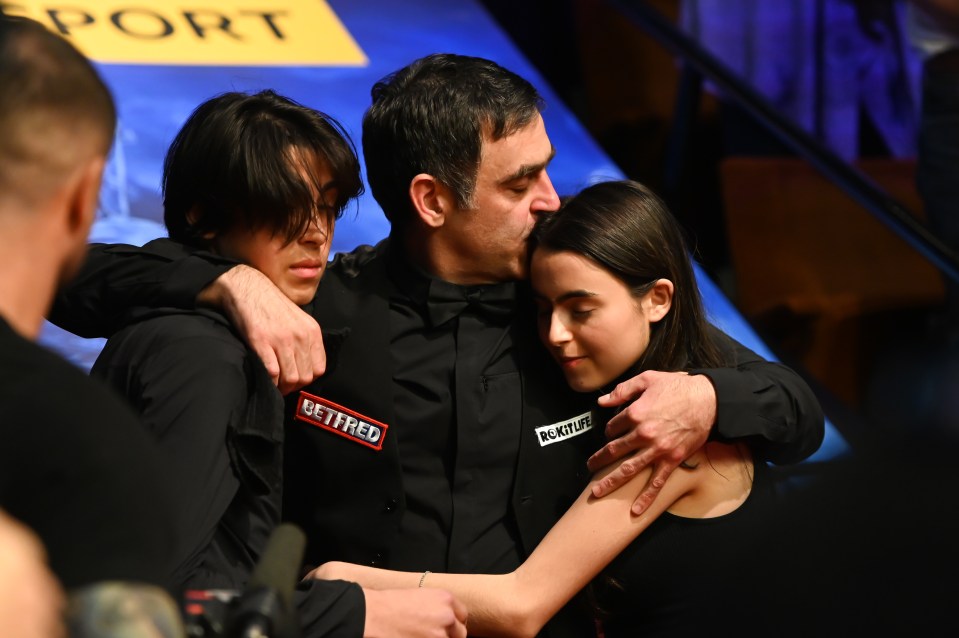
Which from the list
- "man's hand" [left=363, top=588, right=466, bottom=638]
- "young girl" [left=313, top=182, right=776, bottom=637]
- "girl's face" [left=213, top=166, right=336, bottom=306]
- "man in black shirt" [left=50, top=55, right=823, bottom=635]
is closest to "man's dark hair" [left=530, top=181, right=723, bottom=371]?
"young girl" [left=313, top=182, right=776, bottom=637]

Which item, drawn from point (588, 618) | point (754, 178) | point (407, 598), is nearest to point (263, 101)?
point (407, 598)

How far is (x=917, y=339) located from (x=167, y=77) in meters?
2.49

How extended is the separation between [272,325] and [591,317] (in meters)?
0.55

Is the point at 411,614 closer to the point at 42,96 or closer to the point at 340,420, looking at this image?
the point at 340,420

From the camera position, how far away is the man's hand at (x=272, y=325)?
76.5 inches

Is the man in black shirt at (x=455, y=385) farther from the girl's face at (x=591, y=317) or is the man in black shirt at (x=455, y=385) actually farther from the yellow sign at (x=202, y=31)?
the yellow sign at (x=202, y=31)

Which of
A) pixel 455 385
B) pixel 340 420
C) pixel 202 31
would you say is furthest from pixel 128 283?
pixel 202 31

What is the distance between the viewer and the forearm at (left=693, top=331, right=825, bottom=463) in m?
2.05

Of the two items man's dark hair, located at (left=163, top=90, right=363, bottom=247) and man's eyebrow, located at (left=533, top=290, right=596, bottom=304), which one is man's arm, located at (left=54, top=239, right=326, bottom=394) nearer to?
man's dark hair, located at (left=163, top=90, right=363, bottom=247)

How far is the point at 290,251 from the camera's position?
6.86 ft

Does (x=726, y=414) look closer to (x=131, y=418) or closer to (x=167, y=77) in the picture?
(x=131, y=418)

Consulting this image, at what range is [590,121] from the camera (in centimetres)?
480

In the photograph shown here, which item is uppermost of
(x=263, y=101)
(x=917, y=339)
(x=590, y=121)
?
(x=263, y=101)

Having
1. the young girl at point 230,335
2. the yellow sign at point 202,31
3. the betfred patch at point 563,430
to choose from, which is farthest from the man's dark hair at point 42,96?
the yellow sign at point 202,31
